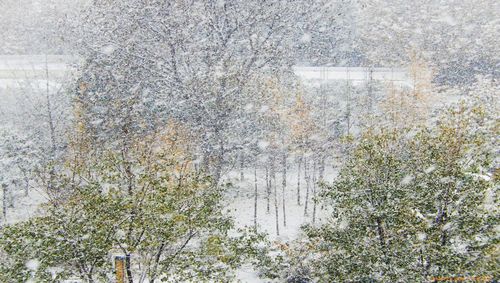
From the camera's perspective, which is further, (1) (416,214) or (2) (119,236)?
(2) (119,236)

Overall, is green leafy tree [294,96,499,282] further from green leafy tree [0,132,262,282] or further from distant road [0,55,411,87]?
distant road [0,55,411,87]

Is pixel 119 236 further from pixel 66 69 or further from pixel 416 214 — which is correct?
pixel 66 69

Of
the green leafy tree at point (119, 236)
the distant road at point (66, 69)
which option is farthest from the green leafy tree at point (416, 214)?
the distant road at point (66, 69)

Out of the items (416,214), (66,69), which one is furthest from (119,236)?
(66,69)

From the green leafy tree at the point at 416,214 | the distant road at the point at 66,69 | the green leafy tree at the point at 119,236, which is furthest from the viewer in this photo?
the distant road at the point at 66,69

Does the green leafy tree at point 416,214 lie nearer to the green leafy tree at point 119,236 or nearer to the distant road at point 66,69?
the green leafy tree at point 119,236

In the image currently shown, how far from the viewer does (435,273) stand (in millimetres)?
9883

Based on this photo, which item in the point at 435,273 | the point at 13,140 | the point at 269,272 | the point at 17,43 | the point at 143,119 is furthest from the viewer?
the point at 17,43

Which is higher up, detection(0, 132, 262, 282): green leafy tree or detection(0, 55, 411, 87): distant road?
detection(0, 55, 411, 87): distant road

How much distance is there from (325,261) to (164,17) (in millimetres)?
14147

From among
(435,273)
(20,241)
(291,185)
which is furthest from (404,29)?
(20,241)

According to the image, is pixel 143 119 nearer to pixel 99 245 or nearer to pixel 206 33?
pixel 206 33

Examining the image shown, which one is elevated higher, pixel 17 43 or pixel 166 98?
pixel 17 43

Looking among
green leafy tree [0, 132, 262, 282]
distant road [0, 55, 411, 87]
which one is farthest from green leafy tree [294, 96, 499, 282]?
distant road [0, 55, 411, 87]
